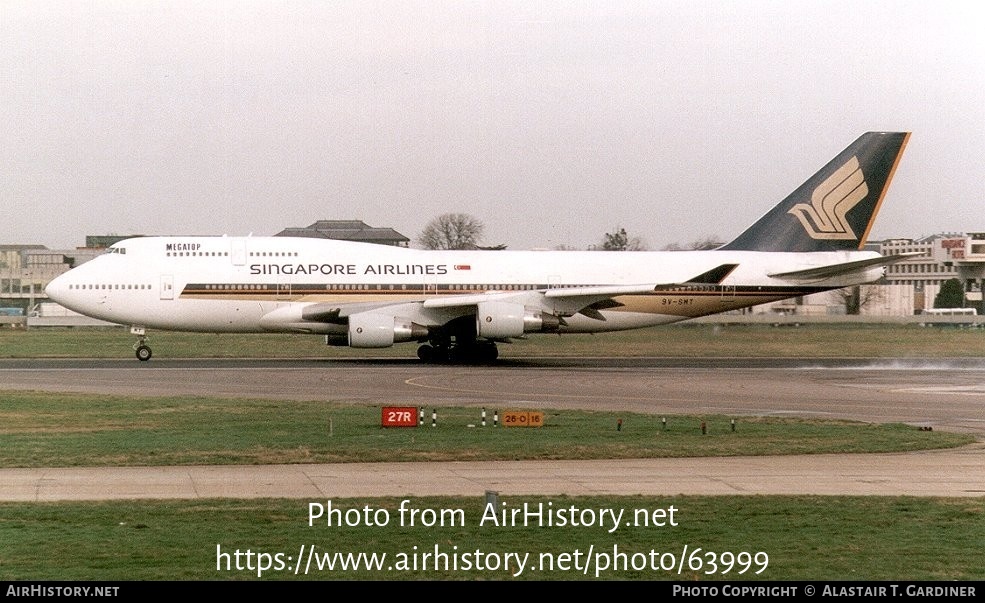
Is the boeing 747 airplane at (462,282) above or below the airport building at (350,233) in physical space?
below

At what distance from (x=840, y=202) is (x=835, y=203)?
0.69ft

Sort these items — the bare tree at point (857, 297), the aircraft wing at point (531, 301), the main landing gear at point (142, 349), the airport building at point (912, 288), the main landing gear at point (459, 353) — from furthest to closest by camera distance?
the bare tree at point (857, 297) < the airport building at point (912, 288) < the main landing gear at point (459, 353) < the main landing gear at point (142, 349) < the aircraft wing at point (531, 301)

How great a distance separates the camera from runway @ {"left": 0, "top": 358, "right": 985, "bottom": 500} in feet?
57.4

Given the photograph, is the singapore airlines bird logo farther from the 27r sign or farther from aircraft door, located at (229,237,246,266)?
the 27r sign

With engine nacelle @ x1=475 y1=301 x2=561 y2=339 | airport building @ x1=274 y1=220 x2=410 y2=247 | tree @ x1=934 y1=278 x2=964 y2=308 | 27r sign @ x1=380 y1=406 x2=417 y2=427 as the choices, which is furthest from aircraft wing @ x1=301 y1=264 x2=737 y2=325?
airport building @ x1=274 y1=220 x2=410 y2=247

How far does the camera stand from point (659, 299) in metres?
48.7

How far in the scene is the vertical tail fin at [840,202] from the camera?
50469 mm

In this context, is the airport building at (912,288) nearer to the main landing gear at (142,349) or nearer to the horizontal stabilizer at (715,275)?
the horizontal stabilizer at (715,275)

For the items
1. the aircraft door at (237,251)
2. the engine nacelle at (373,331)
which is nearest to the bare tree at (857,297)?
the engine nacelle at (373,331)

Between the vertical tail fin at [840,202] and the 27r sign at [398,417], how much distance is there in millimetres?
29343

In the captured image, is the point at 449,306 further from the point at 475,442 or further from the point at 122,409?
the point at 475,442

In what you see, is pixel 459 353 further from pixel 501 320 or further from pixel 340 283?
pixel 340 283

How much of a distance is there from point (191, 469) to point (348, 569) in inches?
325
